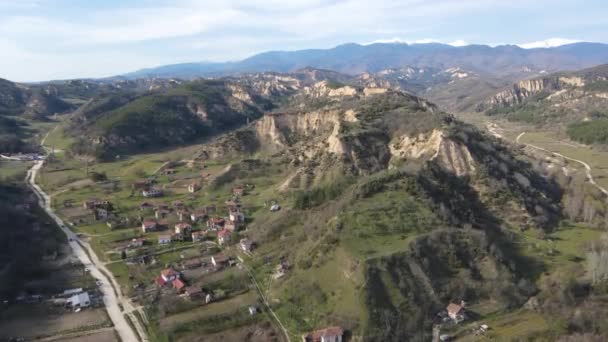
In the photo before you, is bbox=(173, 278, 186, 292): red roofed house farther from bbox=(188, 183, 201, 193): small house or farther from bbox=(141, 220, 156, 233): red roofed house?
bbox=(188, 183, 201, 193): small house

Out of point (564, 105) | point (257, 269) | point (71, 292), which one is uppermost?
point (564, 105)

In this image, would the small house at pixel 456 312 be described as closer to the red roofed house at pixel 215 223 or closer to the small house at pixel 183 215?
the red roofed house at pixel 215 223

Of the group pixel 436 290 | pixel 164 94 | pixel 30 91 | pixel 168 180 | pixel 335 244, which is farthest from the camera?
pixel 30 91

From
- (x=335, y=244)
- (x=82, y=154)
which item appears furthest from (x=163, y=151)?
(x=335, y=244)

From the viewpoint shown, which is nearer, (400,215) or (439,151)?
(400,215)

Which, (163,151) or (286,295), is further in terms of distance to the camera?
(163,151)

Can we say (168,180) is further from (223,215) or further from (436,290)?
(436,290)

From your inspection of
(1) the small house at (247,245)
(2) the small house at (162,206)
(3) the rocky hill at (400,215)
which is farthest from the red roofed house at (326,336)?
(2) the small house at (162,206)

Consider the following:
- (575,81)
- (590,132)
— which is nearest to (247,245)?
(590,132)

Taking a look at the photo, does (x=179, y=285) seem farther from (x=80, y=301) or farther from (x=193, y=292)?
(x=80, y=301)
